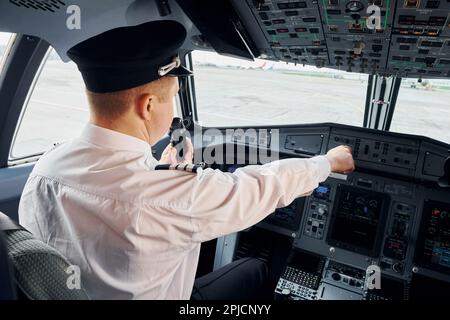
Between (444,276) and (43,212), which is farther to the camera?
(444,276)

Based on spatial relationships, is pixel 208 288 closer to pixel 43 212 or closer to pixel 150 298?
pixel 150 298

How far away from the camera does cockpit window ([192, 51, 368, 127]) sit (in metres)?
3.12

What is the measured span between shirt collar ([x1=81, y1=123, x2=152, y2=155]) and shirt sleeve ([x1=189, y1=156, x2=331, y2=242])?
0.78 ft

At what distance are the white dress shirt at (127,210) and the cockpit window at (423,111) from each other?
213cm

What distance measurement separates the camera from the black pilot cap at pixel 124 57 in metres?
1.01

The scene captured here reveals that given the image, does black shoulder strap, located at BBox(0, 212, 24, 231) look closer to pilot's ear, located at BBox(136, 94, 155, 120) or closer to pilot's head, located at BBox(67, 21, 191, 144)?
Answer: pilot's head, located at BBox(67, 21, 191, 144)

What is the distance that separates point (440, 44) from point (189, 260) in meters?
1.43

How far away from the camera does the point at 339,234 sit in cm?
239

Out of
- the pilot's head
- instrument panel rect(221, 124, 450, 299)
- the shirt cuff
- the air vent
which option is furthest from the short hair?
instrument panel rect(221, 124, 450, 299)

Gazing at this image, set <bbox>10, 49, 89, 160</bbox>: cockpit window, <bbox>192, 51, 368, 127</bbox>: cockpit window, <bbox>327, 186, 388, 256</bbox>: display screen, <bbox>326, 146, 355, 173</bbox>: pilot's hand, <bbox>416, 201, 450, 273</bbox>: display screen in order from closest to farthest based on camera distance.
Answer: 1. <bbox>326, 146, 355, 173</bbox>: pilot's hand
2. <bbox>416, 201, 450, 273</bbox>: display screen
3. <bbox>327, 186, 388, 256</bbox>: display screen
4. <bbox>10, 49, 89, 160</bbox>: cockpit window
5. <bbox>192, 51, 368, 127</bbox>: cockpit window

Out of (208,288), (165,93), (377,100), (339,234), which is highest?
(377,100)

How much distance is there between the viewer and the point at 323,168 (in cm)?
129
